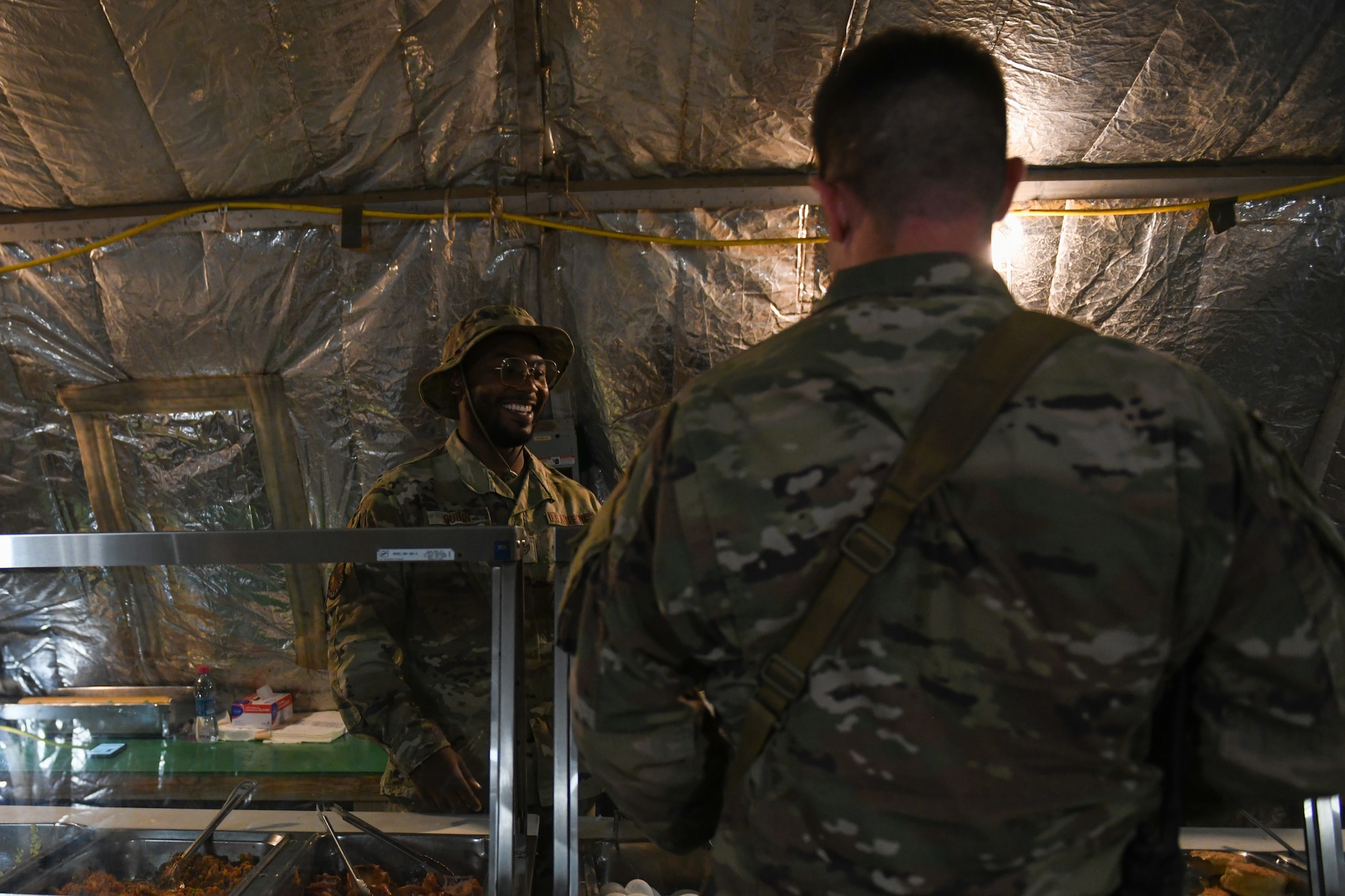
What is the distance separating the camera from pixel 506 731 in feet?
5.57

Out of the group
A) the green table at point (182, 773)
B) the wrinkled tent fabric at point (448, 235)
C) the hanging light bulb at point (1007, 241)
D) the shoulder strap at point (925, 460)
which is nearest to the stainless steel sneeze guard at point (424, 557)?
the green table at point (182, 773)

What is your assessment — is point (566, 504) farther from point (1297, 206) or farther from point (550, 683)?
point (1297, 206)

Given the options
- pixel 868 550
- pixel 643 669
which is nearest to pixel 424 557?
pixel 643 669

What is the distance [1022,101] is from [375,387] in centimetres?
245

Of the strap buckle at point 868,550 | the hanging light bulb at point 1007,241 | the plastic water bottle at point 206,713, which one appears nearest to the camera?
the strap buckle at point 868,550

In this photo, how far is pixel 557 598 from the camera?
1734 millimetres

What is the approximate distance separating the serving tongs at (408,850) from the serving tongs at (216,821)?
27 cm

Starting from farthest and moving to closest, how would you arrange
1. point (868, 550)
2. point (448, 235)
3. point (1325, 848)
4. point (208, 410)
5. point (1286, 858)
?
point (208, 410) → point (448, 235) → point (1286, 858) → point (1325, 848) → point (868, 550)

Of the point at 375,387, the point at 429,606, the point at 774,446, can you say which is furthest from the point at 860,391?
the point at 375,387

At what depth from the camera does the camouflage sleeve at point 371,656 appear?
6.79ft

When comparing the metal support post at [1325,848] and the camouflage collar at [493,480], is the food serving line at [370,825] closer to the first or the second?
the metal support post at [1325,848]

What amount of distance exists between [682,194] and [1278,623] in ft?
8.04

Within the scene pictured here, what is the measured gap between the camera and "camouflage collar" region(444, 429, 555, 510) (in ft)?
8.39

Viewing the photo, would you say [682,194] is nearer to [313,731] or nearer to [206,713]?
[313,731]
